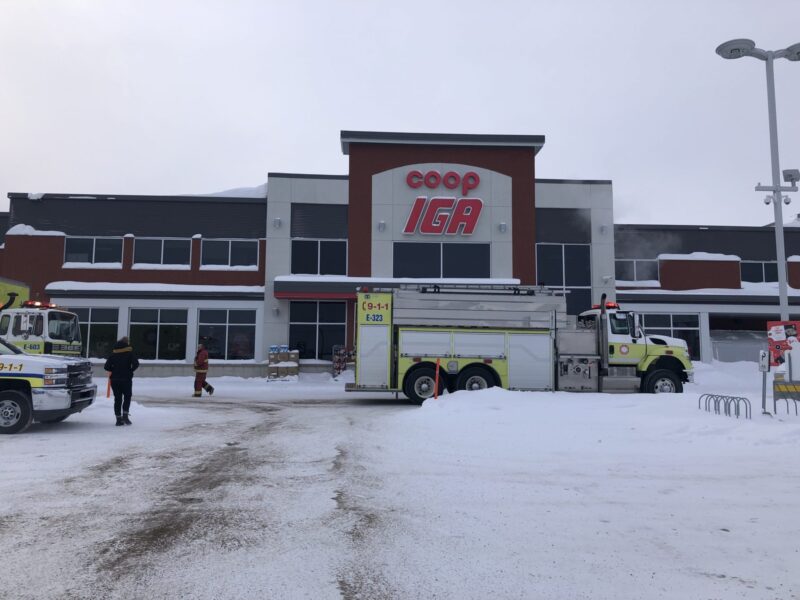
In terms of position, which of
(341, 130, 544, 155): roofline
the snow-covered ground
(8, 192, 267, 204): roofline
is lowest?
the snow-covered ground

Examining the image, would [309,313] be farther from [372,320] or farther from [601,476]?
[601,476]

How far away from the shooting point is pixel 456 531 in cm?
508

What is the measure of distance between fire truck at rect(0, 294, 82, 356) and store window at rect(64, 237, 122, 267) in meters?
9.44

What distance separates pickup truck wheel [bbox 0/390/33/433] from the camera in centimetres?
1027

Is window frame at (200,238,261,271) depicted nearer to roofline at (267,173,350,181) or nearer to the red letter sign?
roofline at (267,173,350,181)

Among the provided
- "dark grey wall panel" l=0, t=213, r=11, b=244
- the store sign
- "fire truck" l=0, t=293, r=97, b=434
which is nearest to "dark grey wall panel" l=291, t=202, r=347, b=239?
the store sign

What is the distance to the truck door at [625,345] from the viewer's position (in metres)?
16.8

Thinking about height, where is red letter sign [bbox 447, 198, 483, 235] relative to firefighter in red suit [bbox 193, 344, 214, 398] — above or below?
above

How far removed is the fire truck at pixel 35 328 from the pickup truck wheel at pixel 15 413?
7.98 metres

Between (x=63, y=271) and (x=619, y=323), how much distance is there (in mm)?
24986

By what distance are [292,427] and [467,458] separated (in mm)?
4351

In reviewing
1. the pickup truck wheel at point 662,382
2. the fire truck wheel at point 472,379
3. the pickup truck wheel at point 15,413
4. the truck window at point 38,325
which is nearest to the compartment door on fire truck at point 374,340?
the fire truck wheel at point 472,379

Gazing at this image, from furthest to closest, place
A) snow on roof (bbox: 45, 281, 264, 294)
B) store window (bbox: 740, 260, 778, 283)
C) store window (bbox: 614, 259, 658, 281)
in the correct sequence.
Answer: store window (bbox: 740, 260, 778, 283), store window (bbox: 614, 259, 658, 281), snow on roof (bbox: 45, 281, 264, 294)

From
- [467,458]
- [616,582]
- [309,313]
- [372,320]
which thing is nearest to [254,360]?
[309,313]
